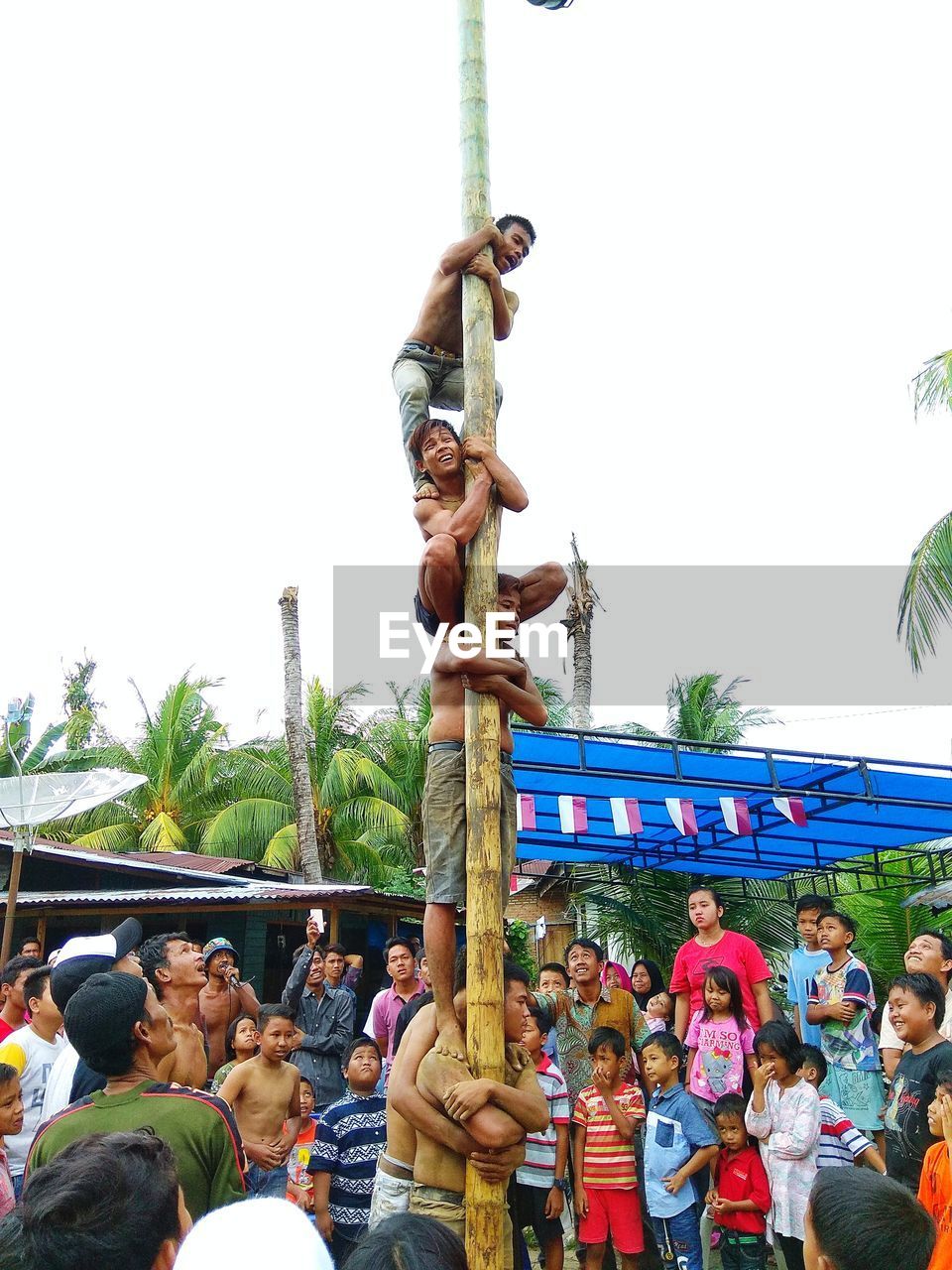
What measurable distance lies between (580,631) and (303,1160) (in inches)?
576

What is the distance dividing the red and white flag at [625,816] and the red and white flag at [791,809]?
129 centimetres

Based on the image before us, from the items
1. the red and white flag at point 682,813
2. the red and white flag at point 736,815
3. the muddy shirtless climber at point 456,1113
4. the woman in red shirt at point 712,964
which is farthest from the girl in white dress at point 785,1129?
the red and white flag at point 736,815

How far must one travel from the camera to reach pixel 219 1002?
6367 millimetres

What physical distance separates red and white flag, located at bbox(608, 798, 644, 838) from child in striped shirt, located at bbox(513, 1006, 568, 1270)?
3.53 m

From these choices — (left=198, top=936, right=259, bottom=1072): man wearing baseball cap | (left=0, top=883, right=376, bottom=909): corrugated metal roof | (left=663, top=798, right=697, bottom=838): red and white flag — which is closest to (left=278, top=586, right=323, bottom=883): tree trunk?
(left=0, top=883, right=376, bottom=909): corrugated metal roof

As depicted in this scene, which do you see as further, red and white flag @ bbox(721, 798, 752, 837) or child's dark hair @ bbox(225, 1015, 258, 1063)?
red and white flag @ bbox(721, 798, 752, 837)

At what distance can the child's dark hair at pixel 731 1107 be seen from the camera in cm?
512

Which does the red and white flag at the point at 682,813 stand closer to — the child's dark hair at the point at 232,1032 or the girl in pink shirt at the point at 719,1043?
the girl in pink shirt at the point at 719,1043

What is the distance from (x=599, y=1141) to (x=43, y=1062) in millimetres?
2849

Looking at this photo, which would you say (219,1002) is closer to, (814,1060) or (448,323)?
(814,1060)

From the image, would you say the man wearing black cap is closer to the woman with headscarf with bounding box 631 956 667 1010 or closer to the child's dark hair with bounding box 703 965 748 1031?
the child's dark hair with bounding box 703 965 748 1031

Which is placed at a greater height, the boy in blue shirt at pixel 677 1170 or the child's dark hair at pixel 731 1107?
the child's dark hair at pixel 731 1107

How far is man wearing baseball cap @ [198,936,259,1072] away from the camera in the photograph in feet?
20.7

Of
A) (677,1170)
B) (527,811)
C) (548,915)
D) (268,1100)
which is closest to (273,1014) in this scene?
(268,1100)
